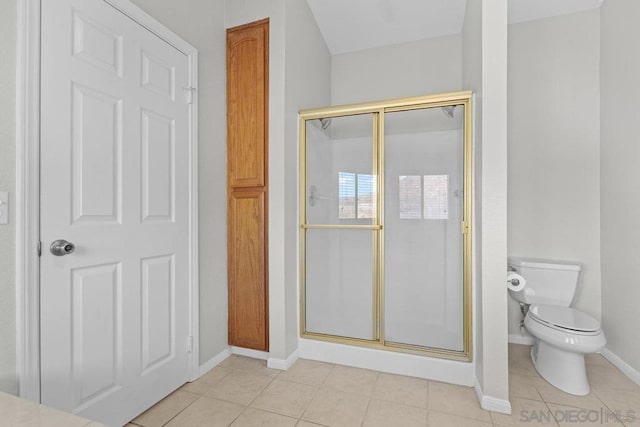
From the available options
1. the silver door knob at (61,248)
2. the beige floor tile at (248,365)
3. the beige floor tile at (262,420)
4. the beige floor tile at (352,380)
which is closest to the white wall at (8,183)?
the silver door knob at (61,248)

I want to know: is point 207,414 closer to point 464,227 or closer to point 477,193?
point 464,227

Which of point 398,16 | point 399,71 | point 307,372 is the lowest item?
point 307,372

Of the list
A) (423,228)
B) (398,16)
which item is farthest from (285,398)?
(398,16)

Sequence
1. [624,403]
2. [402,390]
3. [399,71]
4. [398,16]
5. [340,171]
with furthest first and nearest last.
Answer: [399,71] → [398,16] → [340,171] → [402,390] → [624,403]

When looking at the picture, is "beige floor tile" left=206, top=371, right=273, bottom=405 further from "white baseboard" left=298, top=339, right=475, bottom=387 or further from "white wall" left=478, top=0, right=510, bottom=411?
"white wall" left=478, top=0, right=510, bottom=411

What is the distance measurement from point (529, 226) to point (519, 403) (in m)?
1.35

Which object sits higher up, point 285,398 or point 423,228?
point 423,228

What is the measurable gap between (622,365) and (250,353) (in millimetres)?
2528

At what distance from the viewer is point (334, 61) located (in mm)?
3053

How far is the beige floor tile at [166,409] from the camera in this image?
1.55m

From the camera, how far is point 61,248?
48.9 inches

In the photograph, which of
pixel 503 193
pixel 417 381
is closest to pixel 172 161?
pixel 503 193

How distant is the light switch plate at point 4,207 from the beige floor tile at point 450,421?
2.02 meters

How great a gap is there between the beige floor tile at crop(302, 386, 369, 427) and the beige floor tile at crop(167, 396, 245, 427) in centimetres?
39
